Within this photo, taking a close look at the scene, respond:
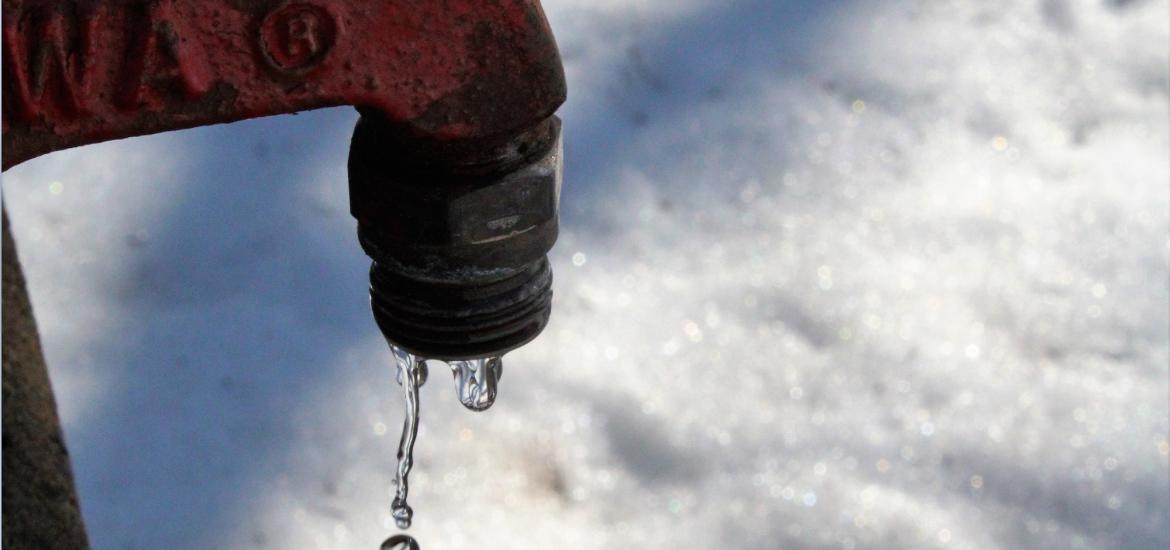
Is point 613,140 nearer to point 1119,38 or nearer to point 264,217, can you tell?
point 264,217

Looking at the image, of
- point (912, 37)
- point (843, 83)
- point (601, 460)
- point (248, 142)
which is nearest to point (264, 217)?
point (248, 142)

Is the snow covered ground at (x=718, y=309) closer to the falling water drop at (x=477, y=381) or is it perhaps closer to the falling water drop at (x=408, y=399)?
the falling water drop at (x=408, y=399)

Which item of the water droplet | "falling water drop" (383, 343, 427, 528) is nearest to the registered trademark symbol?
"falling water drop" (383, 343, 427, 528)

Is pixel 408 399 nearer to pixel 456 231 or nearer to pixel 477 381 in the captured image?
pixel 477 381

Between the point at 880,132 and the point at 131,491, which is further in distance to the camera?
the point at 880,132

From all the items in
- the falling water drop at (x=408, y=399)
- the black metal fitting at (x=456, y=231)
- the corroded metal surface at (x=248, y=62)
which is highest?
the corroded metal surface at (x=248, y=62)

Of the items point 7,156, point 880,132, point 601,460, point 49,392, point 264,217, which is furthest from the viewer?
point 880,132

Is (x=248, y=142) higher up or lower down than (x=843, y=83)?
lower down

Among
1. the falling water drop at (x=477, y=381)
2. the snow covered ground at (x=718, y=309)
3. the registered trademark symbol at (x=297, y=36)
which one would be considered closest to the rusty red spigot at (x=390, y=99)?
the registered trademark symbol at (x=297, y=36)
